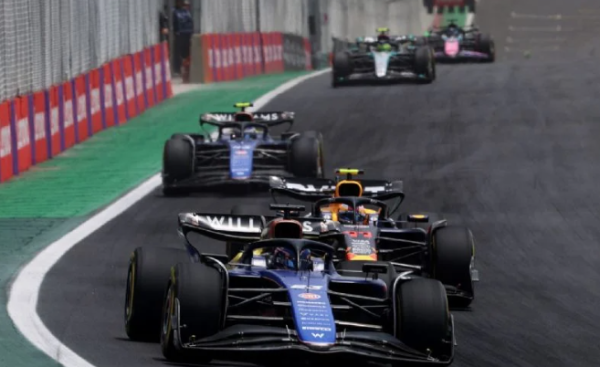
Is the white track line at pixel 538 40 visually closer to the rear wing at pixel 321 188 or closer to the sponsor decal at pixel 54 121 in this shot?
the sponsor decal at pixel 54 121

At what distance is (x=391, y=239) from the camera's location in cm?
1421

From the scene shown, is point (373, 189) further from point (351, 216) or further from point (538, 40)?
point (538, 40)

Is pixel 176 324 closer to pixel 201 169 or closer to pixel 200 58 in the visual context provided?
pixel 201 169

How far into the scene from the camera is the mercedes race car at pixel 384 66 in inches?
1391

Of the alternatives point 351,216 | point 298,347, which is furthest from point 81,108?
point 298,347

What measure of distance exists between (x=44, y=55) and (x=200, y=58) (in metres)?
13.4

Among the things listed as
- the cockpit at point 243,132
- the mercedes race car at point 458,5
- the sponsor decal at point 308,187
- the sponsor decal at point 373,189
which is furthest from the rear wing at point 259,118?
the mercedes race car at point 458,5

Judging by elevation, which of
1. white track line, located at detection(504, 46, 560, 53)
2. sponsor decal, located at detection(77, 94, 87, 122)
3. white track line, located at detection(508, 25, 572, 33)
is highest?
sponsor decal, located at detection(77, 94, 87, 122)

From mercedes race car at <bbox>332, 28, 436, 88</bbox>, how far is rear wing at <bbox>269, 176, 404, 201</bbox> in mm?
18605

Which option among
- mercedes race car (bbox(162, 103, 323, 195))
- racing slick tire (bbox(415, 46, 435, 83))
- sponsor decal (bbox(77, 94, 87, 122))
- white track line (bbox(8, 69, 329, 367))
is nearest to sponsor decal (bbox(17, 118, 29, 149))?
white track line (bbox(8, 69, 329, 367))

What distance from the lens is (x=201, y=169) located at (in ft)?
70.4

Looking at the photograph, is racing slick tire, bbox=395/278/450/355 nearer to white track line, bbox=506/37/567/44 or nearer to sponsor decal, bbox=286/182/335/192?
sponsor decal, bbox=286/182/335/192

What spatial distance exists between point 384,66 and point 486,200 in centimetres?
1536

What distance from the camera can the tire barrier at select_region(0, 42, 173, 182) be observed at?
877 inches
